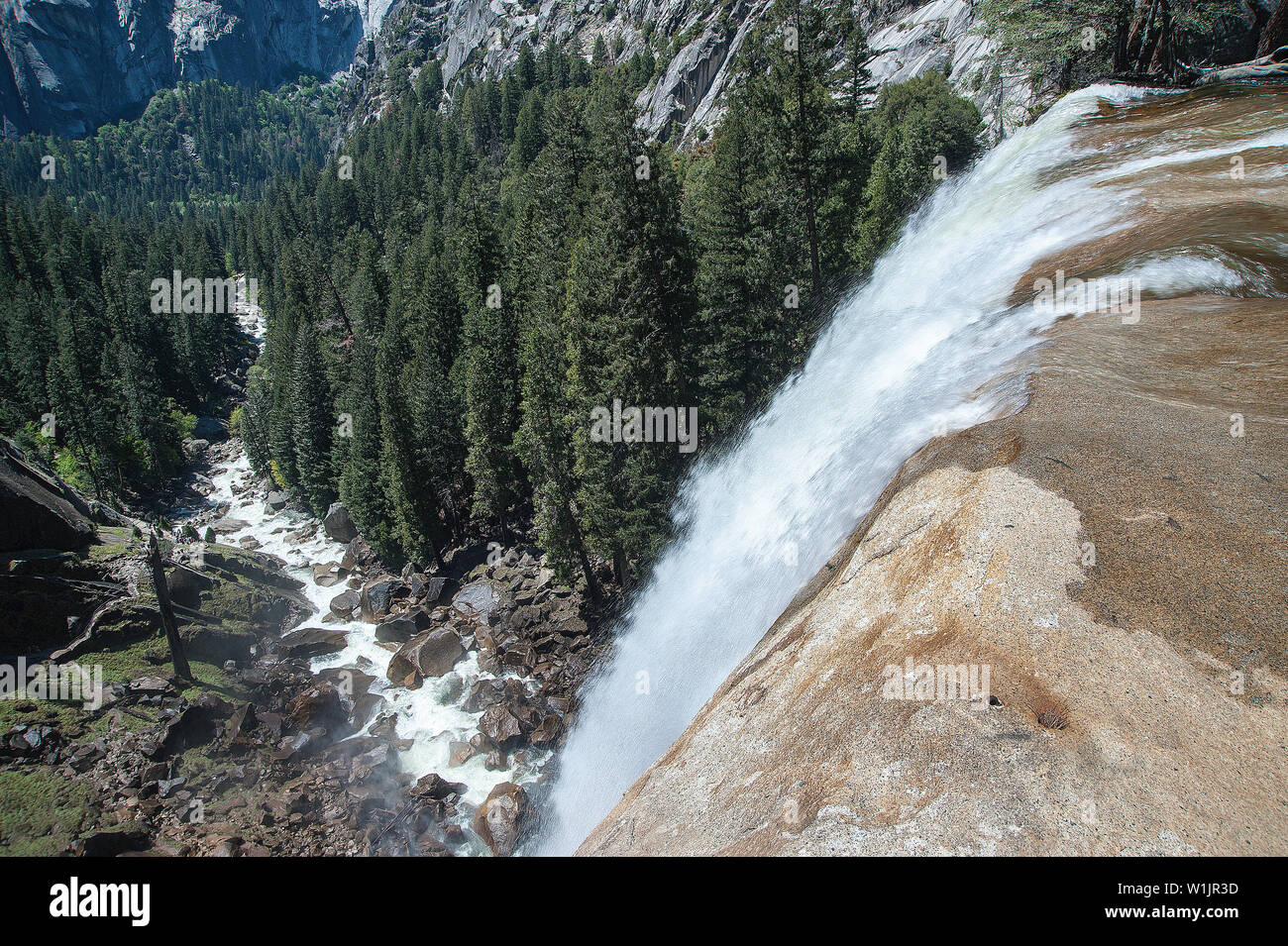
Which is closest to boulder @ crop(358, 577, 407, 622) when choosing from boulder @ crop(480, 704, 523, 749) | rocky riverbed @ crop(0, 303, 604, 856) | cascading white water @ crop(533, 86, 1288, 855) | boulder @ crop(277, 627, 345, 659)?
rocky riverbed @ crop(0, 303, 604, 856)

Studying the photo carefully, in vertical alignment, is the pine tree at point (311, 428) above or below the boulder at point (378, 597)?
above

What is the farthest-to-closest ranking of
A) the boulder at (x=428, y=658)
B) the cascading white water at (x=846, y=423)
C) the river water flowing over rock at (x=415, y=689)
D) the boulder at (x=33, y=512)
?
the boulder at (x=428, y=658)
the boulder at (x=33, y=512)
the river water flowing over rock at (x=415, y=689)
the cascading white water at (x=846, y=423)

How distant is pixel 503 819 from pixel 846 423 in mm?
18612

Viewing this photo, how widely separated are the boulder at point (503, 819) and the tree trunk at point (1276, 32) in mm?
47679

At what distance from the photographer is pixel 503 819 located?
2384 centimetres

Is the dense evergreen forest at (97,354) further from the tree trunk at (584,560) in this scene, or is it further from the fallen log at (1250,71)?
the fallen log at (1250,71)

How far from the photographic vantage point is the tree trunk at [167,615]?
95.4 feet

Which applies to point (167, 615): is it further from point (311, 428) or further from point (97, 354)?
point (97, 354)

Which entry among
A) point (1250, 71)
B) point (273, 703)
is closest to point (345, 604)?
point (273, 703)

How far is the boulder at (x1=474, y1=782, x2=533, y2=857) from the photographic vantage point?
23.2 metres

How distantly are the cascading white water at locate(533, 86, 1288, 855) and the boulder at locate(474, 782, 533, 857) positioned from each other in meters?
1.77

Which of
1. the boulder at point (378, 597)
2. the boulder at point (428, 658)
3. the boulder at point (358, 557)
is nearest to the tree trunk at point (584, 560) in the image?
the boulder at point (428, 658)

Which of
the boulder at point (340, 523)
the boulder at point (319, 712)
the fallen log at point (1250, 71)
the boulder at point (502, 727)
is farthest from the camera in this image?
the boulder at point (340, 523)
